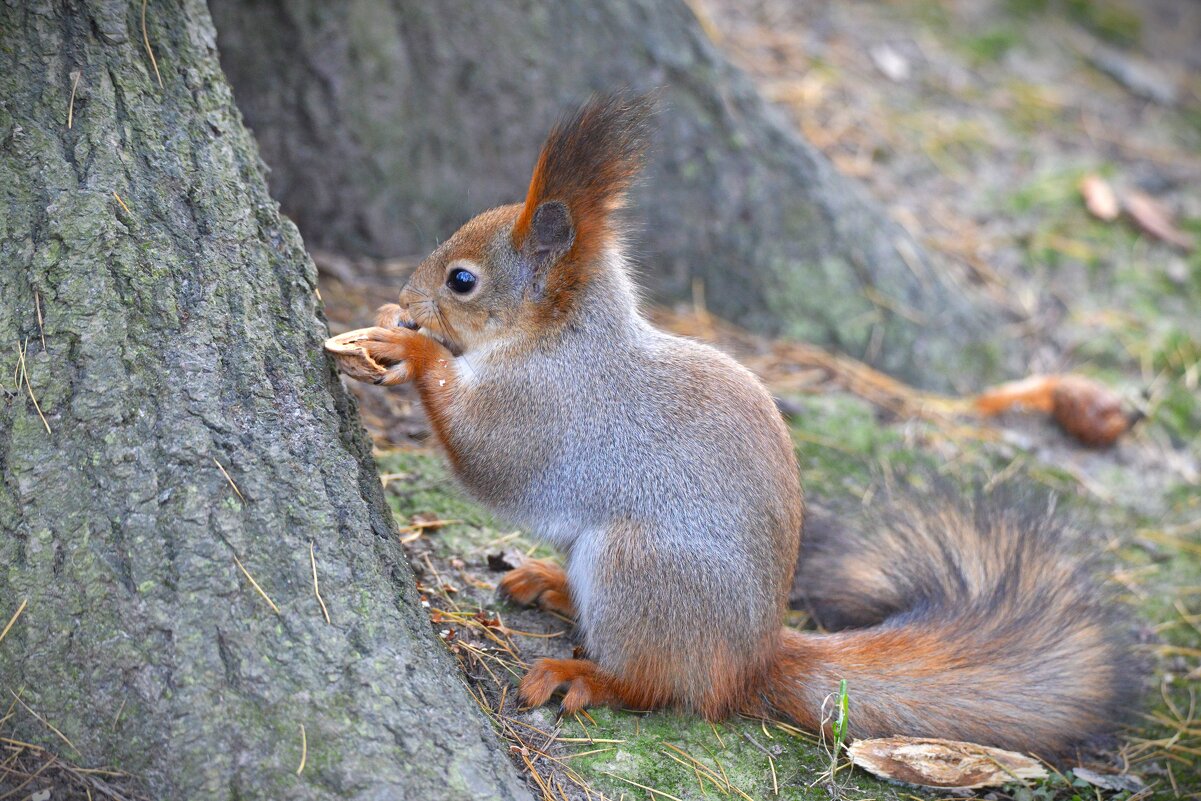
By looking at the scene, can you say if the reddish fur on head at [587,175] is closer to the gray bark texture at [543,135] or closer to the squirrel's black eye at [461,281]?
the squirrel's black eye at [461,281]

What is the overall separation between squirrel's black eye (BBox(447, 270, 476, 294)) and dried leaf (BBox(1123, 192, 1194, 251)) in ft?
10.9

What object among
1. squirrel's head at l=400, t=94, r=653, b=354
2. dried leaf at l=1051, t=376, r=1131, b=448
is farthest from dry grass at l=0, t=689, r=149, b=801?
dried leaf at l=1051, t=376, r=1131, b=448

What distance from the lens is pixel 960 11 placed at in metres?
5.63

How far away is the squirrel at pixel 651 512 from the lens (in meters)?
2.08

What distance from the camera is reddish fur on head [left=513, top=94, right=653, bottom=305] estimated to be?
206 centimetres

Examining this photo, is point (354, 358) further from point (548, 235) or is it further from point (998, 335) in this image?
point (998, 335)

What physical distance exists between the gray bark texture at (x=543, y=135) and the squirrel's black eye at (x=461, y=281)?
1007mm

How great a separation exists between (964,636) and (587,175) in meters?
1.30

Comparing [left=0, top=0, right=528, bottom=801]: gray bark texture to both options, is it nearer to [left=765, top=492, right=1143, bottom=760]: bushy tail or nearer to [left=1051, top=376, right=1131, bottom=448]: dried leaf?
[left=765, top=492, right=1143, bottom=760]: bushy tail

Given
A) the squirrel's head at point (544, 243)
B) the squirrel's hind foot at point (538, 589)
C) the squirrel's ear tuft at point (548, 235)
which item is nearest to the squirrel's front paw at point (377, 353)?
the squirrel's head at point (544, 243)

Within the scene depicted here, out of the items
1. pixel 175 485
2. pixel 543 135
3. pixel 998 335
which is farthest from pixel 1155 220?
pixel 175 485

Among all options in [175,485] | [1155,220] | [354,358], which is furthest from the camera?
[1155,220]

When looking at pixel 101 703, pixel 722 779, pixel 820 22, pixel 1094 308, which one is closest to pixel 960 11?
pixel 820 22

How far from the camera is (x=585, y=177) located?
2.12 meters
